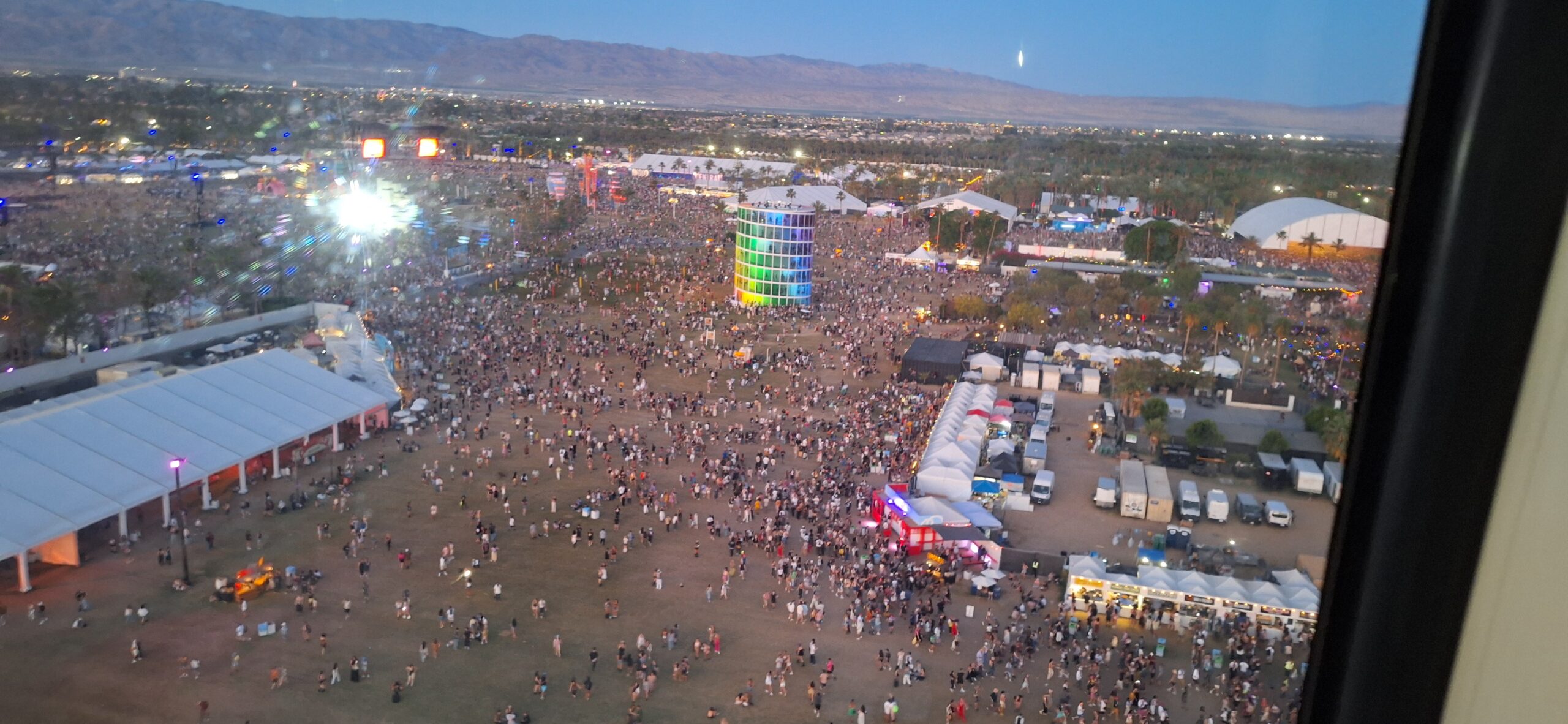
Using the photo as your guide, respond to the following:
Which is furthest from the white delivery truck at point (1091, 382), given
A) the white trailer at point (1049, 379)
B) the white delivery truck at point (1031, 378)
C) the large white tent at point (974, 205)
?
the large white tent at point (974, 205)

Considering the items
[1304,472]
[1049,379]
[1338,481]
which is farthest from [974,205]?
[1338,481]

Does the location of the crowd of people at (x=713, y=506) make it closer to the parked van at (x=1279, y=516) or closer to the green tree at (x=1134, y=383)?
the parked van at (x=1279, y=516)

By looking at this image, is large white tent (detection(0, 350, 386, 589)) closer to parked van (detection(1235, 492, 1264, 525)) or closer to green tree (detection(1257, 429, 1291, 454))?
parked van (detection(1235, 492, 1264, 525))

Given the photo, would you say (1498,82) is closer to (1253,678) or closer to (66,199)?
(1253,678)

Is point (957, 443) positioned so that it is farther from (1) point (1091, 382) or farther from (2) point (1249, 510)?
(1) point (1091, 382)

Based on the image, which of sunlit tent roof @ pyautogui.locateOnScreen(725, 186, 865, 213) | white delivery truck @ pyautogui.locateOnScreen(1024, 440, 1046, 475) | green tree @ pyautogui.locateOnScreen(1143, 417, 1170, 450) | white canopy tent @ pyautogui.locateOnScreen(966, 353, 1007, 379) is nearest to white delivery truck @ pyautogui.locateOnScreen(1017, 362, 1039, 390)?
white canopy tent @ pyautogui.locateOnScreen(966, 353, 1007, 379)

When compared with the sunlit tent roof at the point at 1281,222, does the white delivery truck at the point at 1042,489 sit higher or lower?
lower

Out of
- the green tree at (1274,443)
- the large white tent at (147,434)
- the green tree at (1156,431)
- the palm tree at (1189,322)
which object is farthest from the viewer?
the palm tree at (1189,322)
